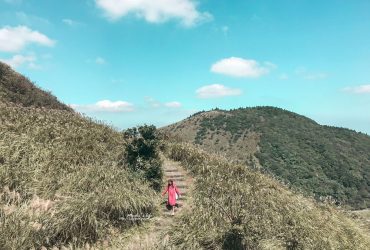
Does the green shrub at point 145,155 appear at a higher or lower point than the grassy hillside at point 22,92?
lower

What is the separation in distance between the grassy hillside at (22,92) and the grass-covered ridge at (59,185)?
11.0 meters

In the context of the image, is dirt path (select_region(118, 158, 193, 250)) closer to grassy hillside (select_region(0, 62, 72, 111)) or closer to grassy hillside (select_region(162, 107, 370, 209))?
grassy hillside (select_region(0, 62, 72, 111))

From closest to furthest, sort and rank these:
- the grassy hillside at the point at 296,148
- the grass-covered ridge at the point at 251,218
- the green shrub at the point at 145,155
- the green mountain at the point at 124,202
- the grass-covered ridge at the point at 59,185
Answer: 1. the grass-covered ridge at the point at 59,185
2. the green mountain at the point at 124,202
3. the grass-covered ridge at the point at 251,218
4. the green shrub at the point at 145,155
5. the grassy hillside at the point at 296,148

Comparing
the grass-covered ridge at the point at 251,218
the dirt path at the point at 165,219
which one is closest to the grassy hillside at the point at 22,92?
the dirt path at the point at 165,219

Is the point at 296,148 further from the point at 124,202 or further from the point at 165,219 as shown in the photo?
the point at 124,202

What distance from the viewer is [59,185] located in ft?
46.4

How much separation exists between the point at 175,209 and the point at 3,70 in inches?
977

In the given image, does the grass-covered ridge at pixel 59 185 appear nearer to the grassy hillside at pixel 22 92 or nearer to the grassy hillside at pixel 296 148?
the grassy hillside at pixel 22 92

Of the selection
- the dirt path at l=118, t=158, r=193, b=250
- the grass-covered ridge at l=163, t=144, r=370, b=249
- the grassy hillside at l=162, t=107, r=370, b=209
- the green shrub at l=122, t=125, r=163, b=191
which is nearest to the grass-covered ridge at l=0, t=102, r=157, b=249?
the green shrub at l=122, t=125, r=163, b=191

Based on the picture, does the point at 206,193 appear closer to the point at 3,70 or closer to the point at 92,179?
the point at 92,179

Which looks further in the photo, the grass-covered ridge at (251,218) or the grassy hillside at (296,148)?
the grassy hillside at (296,148)

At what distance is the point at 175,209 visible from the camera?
15.7m

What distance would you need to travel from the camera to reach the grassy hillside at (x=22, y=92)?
97.8 feet

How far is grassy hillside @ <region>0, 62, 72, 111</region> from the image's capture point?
29806 millimetres
